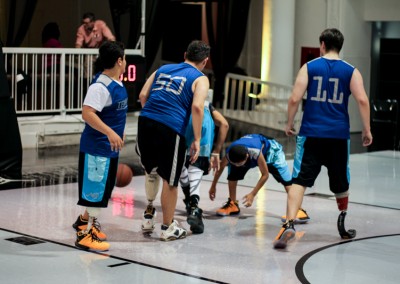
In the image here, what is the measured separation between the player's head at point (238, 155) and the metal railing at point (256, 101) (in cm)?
1005

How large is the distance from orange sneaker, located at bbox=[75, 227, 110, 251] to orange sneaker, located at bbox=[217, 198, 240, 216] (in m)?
1.82

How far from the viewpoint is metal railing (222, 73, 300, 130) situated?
17.8 meters

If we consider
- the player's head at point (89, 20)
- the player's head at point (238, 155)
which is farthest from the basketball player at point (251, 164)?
the player's head at point (89, 20)

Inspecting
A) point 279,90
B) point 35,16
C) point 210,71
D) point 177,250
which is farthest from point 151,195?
point 35,16

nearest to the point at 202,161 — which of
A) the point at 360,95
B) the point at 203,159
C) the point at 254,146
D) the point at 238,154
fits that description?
the point at 203,159

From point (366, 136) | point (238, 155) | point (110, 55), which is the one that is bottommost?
point (238, 155)

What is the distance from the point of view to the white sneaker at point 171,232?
277 inches

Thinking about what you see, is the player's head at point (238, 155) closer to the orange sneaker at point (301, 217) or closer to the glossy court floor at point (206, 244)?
the glossy court floor at point (206, 244)

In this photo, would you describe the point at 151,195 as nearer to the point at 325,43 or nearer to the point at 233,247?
the point at 233,247

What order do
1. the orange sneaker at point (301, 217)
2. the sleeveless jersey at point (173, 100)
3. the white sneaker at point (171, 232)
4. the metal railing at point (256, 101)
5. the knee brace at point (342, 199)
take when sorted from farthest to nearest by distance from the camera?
the metal railing at point (256, 101) < the orange sneaker at point (301, 217) < the knee brace at point (342, 199) < the white sneaker at point (171, 232) < the sleeveless jersey at point (173, 100)

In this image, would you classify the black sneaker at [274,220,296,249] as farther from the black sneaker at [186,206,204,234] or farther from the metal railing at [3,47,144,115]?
the metal railing at [3,47,144,115]

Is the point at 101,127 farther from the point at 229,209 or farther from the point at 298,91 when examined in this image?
Result: the point at 229,209

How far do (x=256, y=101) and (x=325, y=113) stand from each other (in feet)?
38.4

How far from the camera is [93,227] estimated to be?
677 cm
